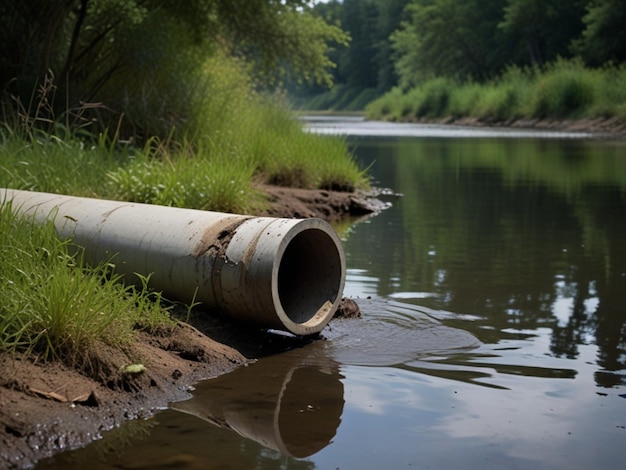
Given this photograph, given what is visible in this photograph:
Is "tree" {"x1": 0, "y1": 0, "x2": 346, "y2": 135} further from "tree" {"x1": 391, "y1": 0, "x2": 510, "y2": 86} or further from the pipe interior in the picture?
"tree" {"x1": 391, "y1": 0, "x2": 510, "y2": 86}

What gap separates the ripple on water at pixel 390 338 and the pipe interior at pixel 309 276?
Result: 25cm

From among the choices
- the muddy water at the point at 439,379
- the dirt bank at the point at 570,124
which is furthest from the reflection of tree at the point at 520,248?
the dirt bank at the point at 570,124

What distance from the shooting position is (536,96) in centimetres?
4528

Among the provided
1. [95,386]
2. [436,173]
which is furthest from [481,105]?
[95,386]

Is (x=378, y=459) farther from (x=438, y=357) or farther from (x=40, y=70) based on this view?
(x=40, y=70)

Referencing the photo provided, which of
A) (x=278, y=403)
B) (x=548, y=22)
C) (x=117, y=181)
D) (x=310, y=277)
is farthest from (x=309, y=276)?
(x=548, y=22)

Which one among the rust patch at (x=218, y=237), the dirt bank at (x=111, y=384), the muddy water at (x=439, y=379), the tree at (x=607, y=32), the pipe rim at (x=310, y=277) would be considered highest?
the tree at (x=607, y=32)

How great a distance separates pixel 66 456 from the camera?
4168 millimetres

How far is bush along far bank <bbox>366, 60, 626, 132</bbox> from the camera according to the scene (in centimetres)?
3994

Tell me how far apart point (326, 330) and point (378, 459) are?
2230 millimetres

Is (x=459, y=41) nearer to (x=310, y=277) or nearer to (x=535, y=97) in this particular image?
(x=535, y=97)

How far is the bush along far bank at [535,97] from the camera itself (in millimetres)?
39938

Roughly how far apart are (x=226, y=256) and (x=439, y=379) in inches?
60.5

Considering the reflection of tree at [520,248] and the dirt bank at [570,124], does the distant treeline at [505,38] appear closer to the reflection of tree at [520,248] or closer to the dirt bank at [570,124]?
the dirt bank at [570,124]
